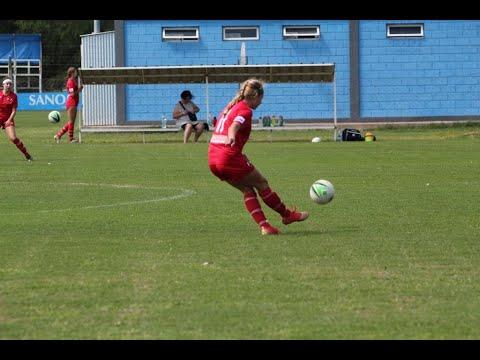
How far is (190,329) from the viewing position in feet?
24.6

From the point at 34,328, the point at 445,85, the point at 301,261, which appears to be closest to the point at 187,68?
the point at 445,85

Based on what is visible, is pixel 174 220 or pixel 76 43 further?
pixel 76 43

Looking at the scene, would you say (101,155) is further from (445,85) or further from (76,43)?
(76,43)

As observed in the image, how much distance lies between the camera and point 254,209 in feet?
41.9

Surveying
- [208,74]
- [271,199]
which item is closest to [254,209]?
[271,199]

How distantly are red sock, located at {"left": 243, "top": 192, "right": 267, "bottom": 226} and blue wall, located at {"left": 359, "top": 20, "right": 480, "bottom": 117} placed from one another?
31.9 meters

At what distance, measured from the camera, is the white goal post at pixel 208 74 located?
117 ft

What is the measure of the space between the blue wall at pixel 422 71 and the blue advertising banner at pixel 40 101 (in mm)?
36574

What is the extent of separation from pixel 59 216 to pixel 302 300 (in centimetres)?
663

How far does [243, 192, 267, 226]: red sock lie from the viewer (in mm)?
12664

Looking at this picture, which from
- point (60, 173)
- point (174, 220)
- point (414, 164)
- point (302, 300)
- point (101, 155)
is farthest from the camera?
point (101, 155)

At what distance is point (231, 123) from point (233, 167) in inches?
18.9
